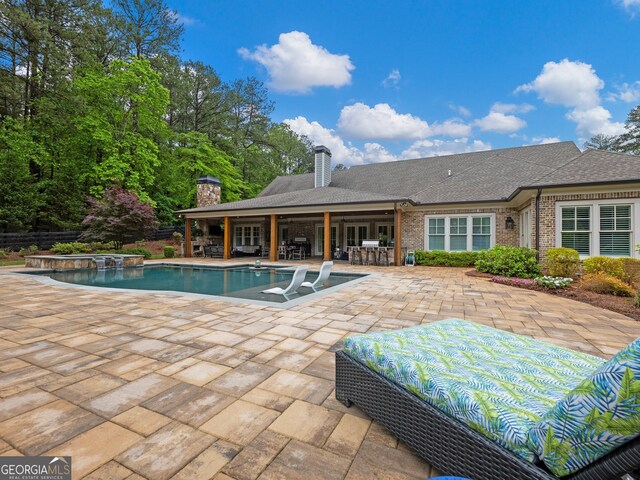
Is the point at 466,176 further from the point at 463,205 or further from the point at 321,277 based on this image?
the point at 321,277

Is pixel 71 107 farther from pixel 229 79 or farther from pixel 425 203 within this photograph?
pixel 425 203

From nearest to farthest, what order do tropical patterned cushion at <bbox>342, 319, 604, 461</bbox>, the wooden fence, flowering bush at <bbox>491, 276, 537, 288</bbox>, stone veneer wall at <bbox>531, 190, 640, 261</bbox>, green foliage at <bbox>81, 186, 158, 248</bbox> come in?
tropical patterned cushion at <bbox>342, 319, 604, 461</bbox> < flowering bush at <bbox>491, 276, 537, 288</bbox> < stone veneer wall at <bbox>531, 190, 640, 261</bbox> < green foliage at <bbox>81, 186, 158, 248</bbox> < the wooden fence

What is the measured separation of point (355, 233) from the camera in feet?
56.0

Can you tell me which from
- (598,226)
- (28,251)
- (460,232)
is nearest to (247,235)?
(28,251)

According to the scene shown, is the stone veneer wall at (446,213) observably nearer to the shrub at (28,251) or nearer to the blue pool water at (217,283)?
the blue pool water at (217,283)

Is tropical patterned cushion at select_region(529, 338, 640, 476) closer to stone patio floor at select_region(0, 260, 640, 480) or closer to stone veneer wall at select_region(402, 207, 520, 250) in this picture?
stone patio floor at select_region(0, 260, 640, 480)

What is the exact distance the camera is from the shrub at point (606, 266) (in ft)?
25.1

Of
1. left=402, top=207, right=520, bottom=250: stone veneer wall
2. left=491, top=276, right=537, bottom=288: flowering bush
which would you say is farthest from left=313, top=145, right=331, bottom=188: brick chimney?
left=491, top=276, right=537, bottom=288: flowering bush

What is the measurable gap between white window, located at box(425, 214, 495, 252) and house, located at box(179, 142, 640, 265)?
0.04 meters

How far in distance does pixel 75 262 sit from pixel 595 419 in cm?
1461

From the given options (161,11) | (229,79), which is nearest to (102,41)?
(161,11)

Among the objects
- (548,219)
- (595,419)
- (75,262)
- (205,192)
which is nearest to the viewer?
(595,419)

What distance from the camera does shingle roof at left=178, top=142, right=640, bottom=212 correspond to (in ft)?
31.6

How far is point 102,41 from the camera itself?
19.8 meters
